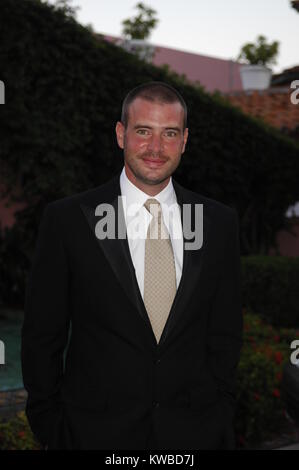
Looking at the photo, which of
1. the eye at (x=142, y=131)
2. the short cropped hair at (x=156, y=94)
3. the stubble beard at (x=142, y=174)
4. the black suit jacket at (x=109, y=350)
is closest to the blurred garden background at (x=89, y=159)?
the black suit jacket at (x=109, y=350)

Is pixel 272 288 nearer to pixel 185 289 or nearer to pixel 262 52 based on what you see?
pixel 185 289

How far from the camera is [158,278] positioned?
9.22 feet

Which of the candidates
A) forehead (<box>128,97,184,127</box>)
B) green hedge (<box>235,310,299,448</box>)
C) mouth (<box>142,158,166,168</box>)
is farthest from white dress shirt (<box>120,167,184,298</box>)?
green hedge (<box>235,310,299,448</box>)

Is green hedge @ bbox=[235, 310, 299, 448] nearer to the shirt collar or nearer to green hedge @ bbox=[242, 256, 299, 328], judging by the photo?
the shirt collar

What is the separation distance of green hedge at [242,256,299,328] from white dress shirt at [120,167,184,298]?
27.0ft

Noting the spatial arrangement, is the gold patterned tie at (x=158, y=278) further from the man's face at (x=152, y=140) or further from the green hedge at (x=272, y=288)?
the green hedge at (x=272, y=288)

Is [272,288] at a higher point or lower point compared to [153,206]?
lower

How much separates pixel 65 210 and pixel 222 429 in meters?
1.17

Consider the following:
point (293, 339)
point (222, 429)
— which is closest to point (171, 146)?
point (222, 429)

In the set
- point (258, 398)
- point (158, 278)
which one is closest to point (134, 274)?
point (158, 278)

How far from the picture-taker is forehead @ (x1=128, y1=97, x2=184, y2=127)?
9.43 ft

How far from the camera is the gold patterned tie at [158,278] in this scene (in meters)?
2.80

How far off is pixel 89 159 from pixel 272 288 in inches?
147
